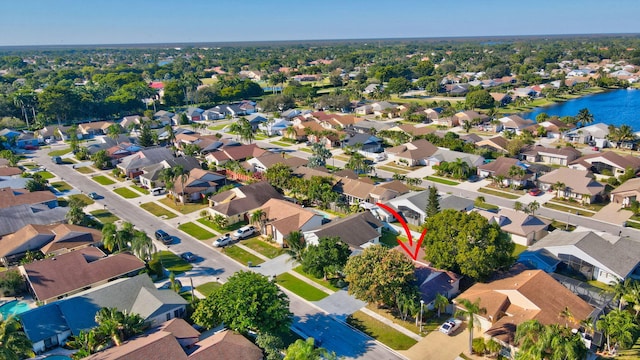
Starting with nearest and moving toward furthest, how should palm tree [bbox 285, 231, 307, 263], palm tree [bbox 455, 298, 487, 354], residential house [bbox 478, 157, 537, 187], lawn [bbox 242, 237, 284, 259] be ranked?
1. palm tree [bbox 455, 298, 487, 354]
2. palm tree [bbox 285, 231, 307, 263]
3. lawn [bbox 242, 237, 284, 259]
4. residential house [bbox 478, 157, 537, 187]

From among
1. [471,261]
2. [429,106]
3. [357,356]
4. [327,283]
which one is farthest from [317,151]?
[429,106]

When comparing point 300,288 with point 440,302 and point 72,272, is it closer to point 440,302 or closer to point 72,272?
point 440,302

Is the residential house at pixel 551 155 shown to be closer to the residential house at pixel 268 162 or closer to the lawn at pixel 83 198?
the residential house at pixel 268 162

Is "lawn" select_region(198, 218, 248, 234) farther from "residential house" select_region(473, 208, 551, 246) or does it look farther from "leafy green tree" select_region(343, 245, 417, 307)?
"residential house" select_region(473, 208, 551, 246)

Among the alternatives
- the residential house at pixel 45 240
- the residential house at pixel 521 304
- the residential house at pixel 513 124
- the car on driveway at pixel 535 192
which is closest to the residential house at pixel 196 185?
the residential house at pixel 45 240

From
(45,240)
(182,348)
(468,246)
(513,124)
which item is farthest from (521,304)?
(513,124)

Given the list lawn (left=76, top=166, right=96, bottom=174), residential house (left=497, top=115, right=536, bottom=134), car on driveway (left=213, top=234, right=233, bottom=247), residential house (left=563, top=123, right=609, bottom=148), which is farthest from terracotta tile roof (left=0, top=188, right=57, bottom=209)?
residential house (left=563, top=123, right=609, bottom=148)

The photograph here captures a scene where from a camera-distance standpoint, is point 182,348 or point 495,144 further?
point 495,144

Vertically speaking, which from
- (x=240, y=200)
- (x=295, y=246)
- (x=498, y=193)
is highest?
(x=240, y=200)
